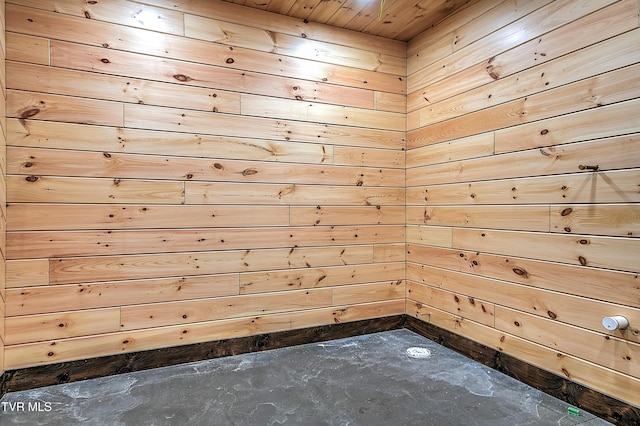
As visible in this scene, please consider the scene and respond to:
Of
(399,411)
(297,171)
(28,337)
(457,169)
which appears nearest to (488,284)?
(457,169)

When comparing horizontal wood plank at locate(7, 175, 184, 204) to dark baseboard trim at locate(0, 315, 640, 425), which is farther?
horizontal wood plank at locate(7, 175, 184, 204)

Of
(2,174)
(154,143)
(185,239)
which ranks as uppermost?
(154,143)

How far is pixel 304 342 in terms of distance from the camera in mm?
2777

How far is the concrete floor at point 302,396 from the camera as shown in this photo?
1801mm

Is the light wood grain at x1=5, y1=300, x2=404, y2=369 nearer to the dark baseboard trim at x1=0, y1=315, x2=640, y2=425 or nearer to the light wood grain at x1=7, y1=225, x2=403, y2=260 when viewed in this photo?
the dark baseboard trim at x1=0, y1=315, x2=640, y2=425

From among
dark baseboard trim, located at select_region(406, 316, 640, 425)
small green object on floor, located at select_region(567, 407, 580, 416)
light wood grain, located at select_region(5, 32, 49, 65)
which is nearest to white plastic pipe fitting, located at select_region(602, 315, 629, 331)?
dark baseboard trim, located at select_region(406, 316, 640, 425)

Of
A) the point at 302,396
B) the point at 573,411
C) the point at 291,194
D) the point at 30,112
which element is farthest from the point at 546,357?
the point at 30,112

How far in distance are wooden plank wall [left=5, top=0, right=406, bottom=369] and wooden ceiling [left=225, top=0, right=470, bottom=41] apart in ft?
0.27

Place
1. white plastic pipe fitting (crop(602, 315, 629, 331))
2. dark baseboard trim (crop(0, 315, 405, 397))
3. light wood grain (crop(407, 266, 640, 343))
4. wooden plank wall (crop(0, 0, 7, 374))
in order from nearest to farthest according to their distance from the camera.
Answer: white plastic pipe fitting (crop(602, 315, 629, 331)) → light wood grain (crop(407, 266, 640, 343)) → wooden plank wall (crop(0, 0, 7, 374)) → dark baseboard trim (crop(0, 315, 405, 397))

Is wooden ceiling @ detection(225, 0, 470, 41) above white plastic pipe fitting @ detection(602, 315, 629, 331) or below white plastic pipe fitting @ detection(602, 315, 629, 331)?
above

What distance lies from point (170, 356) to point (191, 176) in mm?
1172

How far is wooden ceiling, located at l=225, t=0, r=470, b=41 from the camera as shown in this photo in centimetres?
253

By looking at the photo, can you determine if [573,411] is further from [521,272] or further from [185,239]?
[185,239]

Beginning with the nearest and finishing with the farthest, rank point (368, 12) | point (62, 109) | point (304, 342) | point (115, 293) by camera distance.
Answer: point (62, 109), point (115, 293), point (368, 12), point (304, 342)
